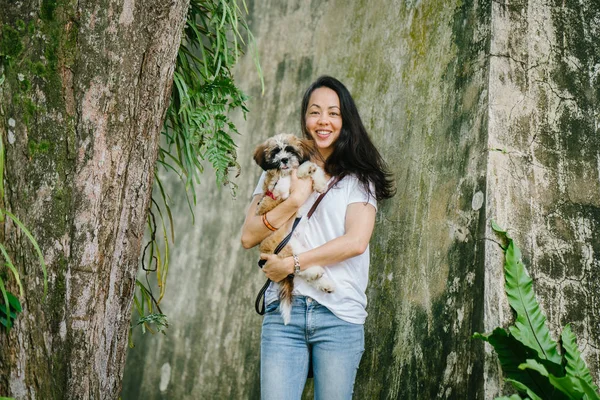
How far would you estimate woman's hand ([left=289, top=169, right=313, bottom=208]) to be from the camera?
253cm

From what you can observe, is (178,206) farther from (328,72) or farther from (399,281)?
(399,281)

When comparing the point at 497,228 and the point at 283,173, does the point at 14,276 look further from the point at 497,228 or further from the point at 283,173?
the point at 497,228

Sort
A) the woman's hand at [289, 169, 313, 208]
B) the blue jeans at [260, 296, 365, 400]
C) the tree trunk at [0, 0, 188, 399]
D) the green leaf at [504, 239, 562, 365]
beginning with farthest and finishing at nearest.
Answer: the woman's hand at [289, 169, 313, 208], the green leaf at [504, 239, 562, 365], the blue jeans at [260, 296, 365, 400], the tree trunk at [0, 0, 188, 399]

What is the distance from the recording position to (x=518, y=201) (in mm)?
2701

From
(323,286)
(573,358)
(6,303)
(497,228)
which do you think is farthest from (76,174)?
(573,358)

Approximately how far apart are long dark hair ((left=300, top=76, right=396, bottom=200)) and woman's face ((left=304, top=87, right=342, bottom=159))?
23 millimetres

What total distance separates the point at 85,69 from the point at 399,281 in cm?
188

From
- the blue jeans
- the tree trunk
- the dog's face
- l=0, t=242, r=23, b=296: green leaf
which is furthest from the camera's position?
the dog's face

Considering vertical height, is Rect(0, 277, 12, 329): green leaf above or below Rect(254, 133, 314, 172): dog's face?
below

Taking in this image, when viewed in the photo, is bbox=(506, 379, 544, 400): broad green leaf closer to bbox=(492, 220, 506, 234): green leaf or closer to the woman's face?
bbox=(492, 220, 506, 234): green leaf

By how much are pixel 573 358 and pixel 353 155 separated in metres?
1.22

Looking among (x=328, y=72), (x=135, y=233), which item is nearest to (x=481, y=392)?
(x=135, y=233)

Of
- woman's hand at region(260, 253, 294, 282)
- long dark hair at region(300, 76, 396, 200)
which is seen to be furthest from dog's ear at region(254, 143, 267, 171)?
woman's hand at region(260, 253, 294, 282)

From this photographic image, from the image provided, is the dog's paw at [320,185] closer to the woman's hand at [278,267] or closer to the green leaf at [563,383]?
the woman's hand at [278,267]
